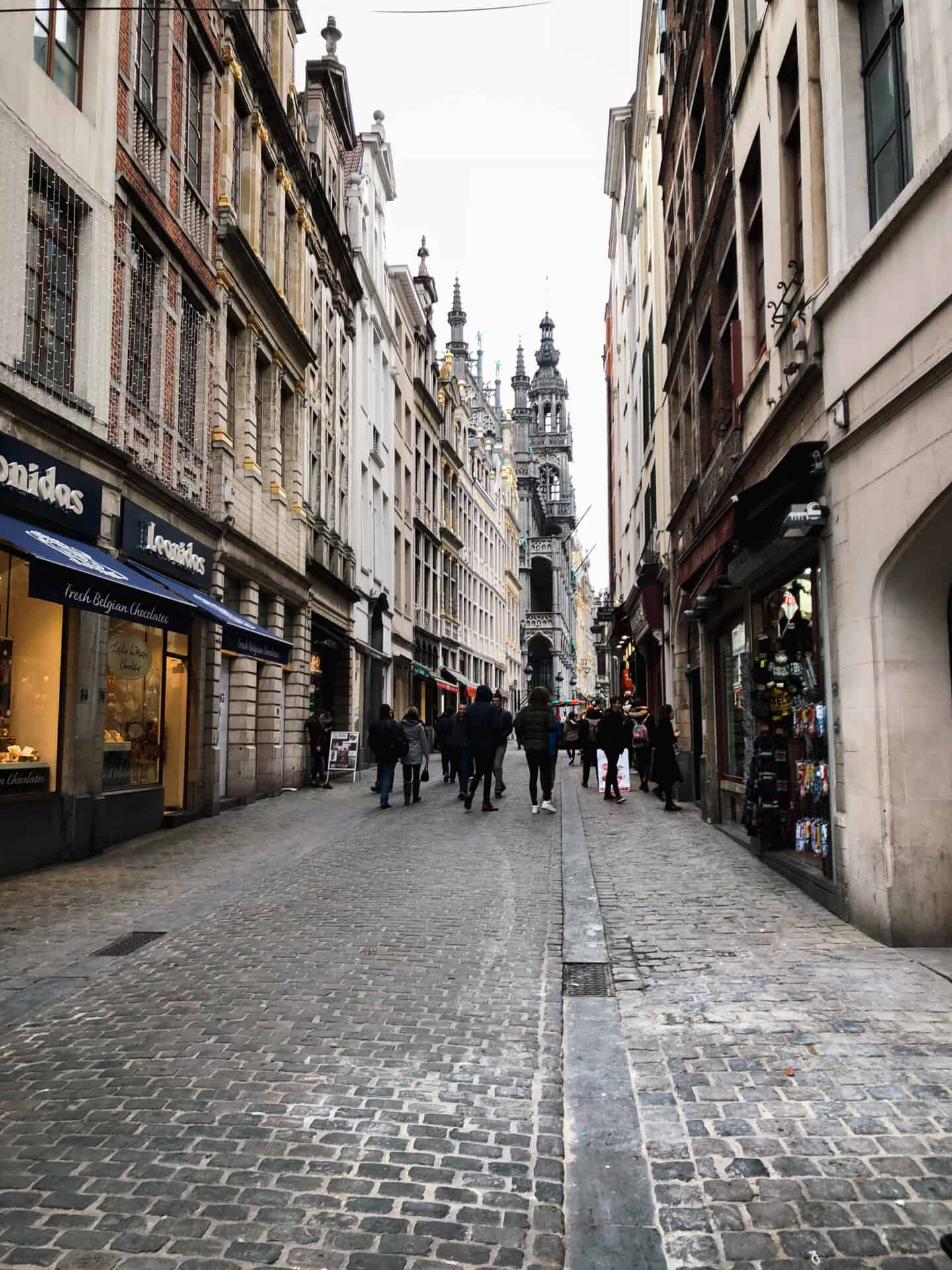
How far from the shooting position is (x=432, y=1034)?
16.2 feet

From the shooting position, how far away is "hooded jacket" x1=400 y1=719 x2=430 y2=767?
57.6ft

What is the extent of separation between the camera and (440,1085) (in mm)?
4293

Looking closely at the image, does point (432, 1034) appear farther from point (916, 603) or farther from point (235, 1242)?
point (916, 603)

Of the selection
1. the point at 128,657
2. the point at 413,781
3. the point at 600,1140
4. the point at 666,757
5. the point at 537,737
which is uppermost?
the point at 128,657

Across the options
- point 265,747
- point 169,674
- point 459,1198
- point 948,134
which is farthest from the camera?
point 265,747

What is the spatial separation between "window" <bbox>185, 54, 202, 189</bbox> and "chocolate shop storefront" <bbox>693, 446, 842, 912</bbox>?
1105 cm

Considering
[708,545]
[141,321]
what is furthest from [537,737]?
[141,321]

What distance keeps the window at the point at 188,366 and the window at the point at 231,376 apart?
1.93 metres

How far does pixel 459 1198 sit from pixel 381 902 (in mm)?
4969

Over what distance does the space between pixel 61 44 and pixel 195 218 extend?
15.7 ft

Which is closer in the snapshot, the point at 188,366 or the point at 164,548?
the point at 164,548

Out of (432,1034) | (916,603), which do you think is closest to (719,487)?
(916,603)

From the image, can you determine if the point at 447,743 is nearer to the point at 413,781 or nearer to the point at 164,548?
the point at 413,781

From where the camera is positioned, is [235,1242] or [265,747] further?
[265,747]
